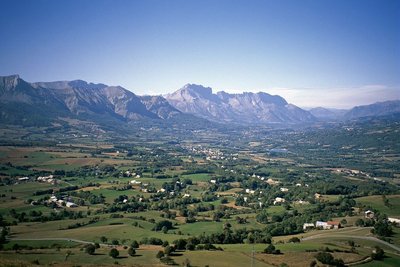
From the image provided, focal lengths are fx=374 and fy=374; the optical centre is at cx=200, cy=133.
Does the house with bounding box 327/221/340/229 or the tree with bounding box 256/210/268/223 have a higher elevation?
the house with bounding box 327/221/340/229

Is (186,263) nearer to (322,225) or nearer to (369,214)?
(322,225)

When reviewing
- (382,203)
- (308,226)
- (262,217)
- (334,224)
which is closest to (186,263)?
(308,226)

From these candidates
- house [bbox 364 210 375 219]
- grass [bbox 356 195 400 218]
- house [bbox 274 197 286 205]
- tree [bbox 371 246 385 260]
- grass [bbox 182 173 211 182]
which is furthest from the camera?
grass [bbox 182 173 211 182]

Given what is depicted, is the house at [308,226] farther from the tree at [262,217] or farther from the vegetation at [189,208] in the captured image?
the tree at [262,217]

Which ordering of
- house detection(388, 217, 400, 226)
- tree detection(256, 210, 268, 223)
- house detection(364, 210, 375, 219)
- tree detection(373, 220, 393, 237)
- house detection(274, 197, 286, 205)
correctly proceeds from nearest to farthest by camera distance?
tree detection(373, 220, 393, 237) < house detection(388, 217, 400, 226) < house detection(364, 210, 375, 219) < tree detection(256, 210, 268, 223) < house detection(274, 197, 286, 205)

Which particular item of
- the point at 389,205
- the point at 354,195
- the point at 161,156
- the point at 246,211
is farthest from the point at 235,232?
the point at 161,156

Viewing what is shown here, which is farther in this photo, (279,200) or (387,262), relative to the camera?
(279,200)

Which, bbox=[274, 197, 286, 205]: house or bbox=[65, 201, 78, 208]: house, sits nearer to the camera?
bbox=[65, 201, 78, 208]: house

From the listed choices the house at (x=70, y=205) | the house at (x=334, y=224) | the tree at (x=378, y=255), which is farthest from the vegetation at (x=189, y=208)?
the house at (x=334, y=224)

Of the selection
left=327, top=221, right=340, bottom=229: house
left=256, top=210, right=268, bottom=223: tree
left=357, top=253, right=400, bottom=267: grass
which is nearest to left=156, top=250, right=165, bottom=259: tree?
left=357, top=253, right=400, bottom=267: grass

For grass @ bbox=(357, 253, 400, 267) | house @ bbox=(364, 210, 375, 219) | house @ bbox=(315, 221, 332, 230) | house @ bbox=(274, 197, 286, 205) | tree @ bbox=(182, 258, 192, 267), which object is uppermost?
tree @ bbox=(182, 258, 192, 267)

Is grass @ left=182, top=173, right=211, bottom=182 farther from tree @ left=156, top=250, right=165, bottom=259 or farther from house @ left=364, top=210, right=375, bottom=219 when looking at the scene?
tree @ left=156, top=250, right=165, bottom=259

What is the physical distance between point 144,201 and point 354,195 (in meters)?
50.6

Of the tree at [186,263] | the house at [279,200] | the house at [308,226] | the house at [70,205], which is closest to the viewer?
the tree at [186,263]
